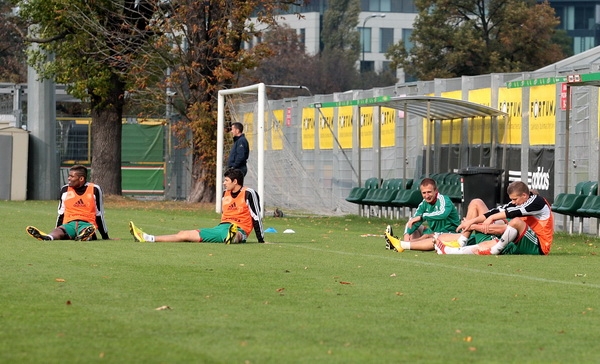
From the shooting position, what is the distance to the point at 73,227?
1817 centimetres

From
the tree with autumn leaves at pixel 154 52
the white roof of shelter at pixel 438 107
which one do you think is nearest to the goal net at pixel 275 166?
the tree with autumn leaves at pixel 154 52

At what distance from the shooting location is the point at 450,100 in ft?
85.9

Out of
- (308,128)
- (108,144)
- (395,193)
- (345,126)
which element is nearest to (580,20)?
(108,144)

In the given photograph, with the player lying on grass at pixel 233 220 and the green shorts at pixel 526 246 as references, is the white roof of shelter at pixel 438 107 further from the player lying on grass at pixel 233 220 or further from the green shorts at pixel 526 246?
the green shorts at pixel 526 246

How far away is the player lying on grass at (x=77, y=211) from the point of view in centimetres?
1797

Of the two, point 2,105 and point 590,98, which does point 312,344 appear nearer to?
point 590,98

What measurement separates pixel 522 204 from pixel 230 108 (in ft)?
56.0

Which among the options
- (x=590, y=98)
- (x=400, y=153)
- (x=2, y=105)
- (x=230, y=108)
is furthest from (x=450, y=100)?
(x=2, y=105)

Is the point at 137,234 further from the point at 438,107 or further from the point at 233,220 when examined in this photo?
the point at 438,107

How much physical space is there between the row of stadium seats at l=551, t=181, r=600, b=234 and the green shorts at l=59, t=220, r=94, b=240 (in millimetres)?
8328

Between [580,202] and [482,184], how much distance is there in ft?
11.1

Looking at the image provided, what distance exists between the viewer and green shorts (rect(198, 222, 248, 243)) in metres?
18.0

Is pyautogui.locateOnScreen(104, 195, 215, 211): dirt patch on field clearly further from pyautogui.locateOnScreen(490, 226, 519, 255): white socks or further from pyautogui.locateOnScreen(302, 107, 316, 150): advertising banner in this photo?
pyautogui.locateOnScreen(490, 226, 519, 255): white socks

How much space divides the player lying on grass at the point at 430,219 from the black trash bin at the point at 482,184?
7.31 m
